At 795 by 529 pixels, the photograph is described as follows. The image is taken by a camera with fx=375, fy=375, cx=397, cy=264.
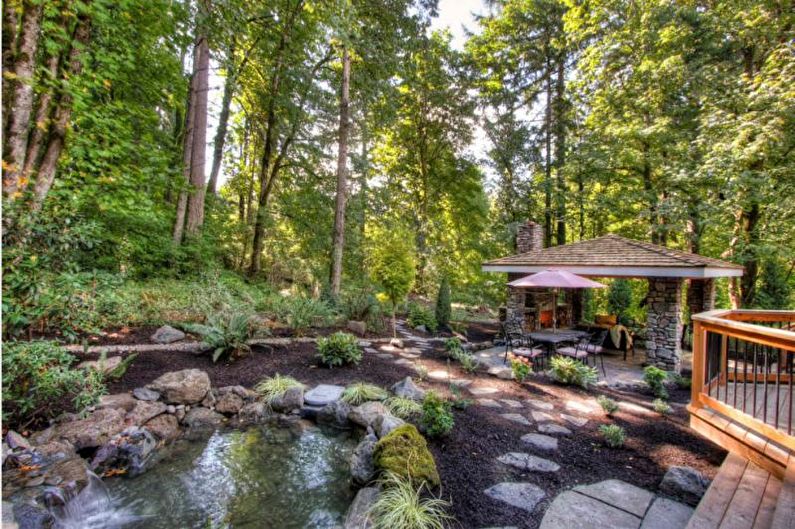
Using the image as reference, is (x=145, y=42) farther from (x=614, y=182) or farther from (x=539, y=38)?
(x=614, y=182)

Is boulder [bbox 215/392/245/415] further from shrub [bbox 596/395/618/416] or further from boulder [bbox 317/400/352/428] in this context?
shrub [bbox 596/395/618/416]

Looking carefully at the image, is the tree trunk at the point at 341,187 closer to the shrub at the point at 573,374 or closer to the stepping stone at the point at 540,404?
the shrub at the point at 573,374

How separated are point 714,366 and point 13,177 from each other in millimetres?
7816

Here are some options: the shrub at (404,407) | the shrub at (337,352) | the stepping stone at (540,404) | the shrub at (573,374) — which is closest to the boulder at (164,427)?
the shrub at (337,352)

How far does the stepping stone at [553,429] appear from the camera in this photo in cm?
422

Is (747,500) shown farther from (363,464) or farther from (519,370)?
(519,370)

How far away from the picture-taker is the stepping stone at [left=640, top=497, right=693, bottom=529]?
2740mm

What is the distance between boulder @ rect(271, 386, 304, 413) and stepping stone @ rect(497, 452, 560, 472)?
8.91ft

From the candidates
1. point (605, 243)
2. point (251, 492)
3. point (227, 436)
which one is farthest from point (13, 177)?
point (605, 243)

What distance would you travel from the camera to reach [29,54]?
12.9 feet

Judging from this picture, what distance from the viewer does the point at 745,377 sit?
3.91 metres

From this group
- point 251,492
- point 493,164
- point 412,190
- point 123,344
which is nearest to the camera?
point 251,492

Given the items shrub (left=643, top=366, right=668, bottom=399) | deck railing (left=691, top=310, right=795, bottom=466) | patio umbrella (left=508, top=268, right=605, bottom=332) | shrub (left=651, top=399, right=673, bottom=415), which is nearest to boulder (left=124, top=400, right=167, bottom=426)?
deck railing (left=691, top=310, right=795, bottom=466)

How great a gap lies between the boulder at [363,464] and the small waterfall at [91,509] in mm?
1818
